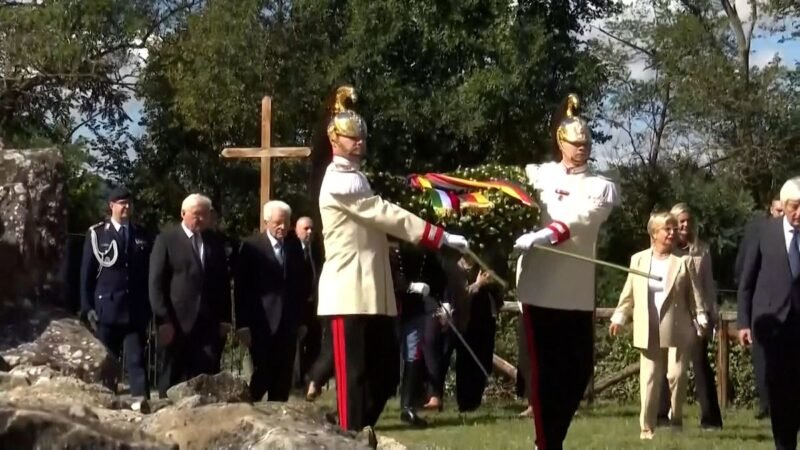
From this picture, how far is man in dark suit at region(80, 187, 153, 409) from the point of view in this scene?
10672 millimetres

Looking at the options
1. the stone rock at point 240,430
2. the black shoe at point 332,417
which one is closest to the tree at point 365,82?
the black shoe at point 332,417

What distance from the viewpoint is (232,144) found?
73.5ft

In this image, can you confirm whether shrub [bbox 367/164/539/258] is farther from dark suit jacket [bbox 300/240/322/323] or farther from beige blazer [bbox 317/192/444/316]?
dark suit jacket [bbox 300/240/322/323]

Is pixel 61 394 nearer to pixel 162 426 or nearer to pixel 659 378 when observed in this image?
pixel 162 426

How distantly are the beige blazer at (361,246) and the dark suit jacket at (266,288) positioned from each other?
299cm

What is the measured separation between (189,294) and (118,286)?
23.5 inches

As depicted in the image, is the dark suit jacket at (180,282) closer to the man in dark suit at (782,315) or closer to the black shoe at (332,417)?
the black shoe at (332,417)

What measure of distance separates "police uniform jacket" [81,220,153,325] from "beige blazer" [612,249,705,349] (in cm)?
357

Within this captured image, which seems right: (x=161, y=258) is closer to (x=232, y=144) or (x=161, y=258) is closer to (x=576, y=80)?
(x=232, y=144)

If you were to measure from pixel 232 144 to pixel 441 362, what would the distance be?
30.5 feet

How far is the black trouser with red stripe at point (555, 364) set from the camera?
8.06 m

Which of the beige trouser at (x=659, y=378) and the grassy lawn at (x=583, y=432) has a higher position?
the beige trouser at (x=659, y=378)

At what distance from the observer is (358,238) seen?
7.74m

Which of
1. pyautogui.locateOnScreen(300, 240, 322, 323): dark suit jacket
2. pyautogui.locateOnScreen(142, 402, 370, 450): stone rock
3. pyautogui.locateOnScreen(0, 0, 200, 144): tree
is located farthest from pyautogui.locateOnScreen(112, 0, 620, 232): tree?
pyautogui.locateOnScreen(142, 402, 370, 450): stone rock
